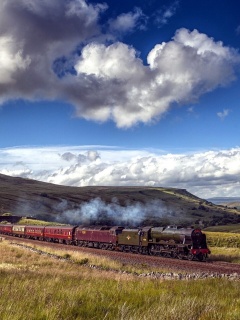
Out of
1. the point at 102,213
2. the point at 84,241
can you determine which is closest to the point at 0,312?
the point at 84,241

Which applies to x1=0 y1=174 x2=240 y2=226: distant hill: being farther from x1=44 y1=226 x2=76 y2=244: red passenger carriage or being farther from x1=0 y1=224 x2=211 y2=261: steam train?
x1=0 y1=224 x2=211 y2=261: steam train

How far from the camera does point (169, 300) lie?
1004cm

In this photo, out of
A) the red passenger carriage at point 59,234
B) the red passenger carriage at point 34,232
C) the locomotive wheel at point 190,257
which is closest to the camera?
the locomotive wheel at point 190,257

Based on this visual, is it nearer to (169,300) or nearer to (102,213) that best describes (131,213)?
(102,213)

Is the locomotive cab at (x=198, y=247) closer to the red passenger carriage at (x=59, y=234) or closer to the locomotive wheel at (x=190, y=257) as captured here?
the locomotive wheel at (x=190, y=257)

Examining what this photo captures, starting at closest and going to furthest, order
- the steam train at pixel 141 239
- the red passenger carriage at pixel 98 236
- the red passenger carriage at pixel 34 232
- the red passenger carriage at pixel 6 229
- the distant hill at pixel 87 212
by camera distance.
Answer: the steam train at pixel 141 239, the red passenger carriage at pixel 98 236, the red passenger carriage at pixel 34 232, the red passenger carriage at pixel 6 229, the distant hill at pixel 87 212

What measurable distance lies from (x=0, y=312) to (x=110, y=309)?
2.94m

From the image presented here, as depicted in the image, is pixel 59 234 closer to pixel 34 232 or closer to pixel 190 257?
pixel 34 232

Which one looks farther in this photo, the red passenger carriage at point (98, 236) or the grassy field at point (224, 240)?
the grassy field at point (224, 240)

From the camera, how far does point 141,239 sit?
39.9 meters

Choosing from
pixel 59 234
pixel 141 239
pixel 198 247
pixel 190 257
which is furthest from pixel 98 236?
pixel 198 247

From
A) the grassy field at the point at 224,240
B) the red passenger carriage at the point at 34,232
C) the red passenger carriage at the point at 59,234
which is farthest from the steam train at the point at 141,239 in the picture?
the grassy field at the point at 224,240

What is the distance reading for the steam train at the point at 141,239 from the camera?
34.8 m

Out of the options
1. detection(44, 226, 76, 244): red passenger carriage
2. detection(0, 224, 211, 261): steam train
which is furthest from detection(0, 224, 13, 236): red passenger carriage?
detection(44, 226, 76, 244): red passenger carriage
